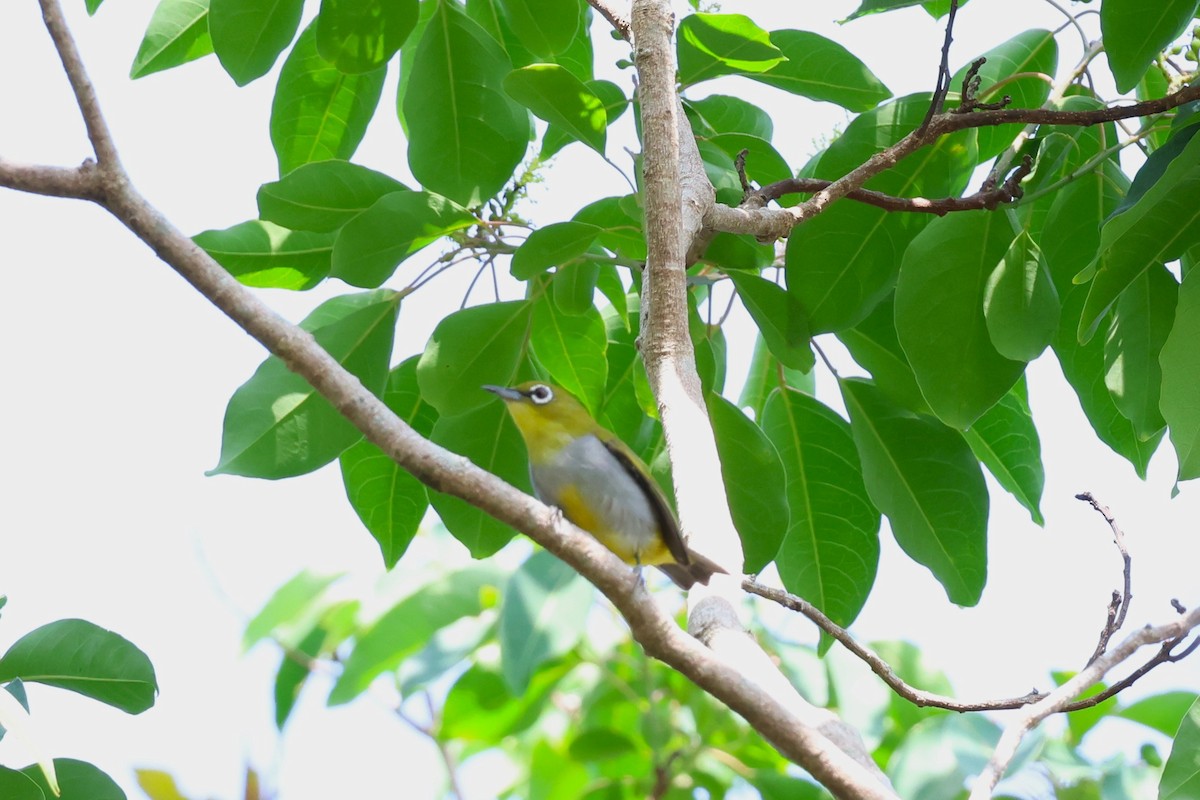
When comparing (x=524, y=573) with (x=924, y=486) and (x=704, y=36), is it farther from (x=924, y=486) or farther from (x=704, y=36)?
(x=704, y=36)

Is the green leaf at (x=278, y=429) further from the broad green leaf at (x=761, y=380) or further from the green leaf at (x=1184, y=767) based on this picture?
the green leaf at (x=1184, y=767)

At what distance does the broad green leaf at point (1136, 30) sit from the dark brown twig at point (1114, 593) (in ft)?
2.73

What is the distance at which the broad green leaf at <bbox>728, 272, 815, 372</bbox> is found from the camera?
2707mm

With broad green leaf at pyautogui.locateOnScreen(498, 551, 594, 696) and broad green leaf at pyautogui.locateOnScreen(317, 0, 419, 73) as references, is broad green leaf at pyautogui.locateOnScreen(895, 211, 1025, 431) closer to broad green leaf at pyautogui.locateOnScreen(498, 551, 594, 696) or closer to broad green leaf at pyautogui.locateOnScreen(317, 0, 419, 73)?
broad green leaf at pyautogui.locateOnScreen(317, 0, 419, 73)

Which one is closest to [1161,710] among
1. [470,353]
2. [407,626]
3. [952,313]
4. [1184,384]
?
[952,313]

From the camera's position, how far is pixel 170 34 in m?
3.35

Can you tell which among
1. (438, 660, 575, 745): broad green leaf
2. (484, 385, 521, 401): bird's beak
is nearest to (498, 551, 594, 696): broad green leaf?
(438, 660, 575, 745): broad green leaf

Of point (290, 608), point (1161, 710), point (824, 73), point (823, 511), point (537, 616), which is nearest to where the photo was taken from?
point (824, 73)

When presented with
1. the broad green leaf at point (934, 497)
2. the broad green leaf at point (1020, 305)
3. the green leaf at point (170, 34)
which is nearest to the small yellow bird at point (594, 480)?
the broad green leaf at point (934, 497)

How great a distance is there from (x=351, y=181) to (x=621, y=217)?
0.66 m

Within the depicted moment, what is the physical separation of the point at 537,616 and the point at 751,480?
5.71ft

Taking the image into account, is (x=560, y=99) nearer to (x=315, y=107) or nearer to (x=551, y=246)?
(x=551, y=246)

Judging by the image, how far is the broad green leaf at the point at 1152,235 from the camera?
2162 mm

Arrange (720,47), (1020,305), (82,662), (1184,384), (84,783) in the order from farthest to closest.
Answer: (720,47) → (1020,305) → (82,662) → (84,783) → (1184,384)
